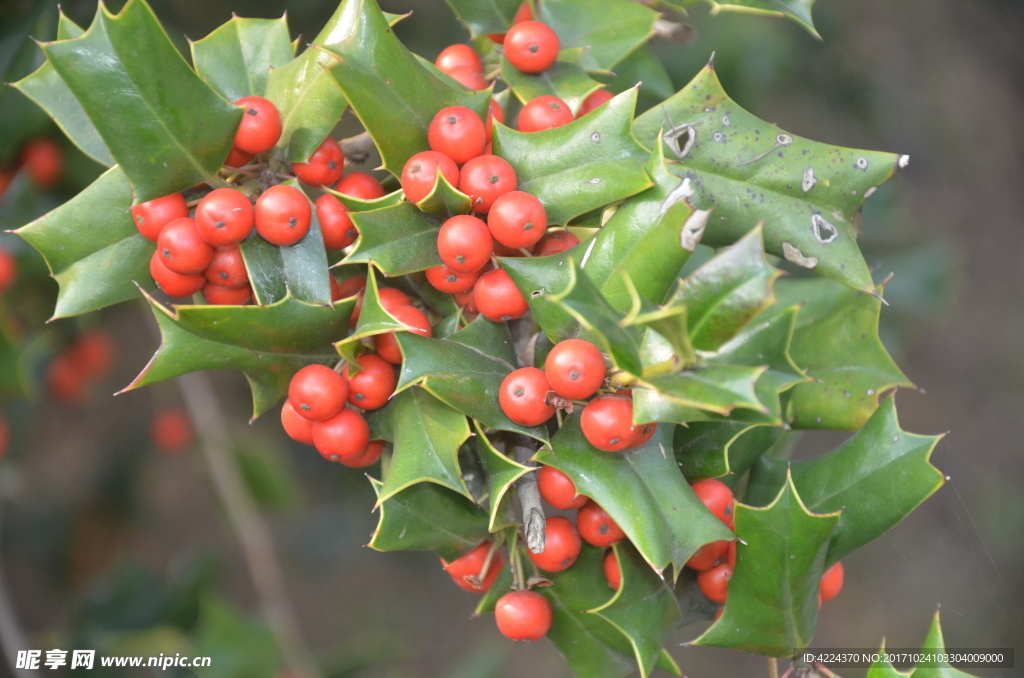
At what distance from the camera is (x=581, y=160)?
880 millimetres

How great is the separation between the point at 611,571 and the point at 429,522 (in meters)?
0.24

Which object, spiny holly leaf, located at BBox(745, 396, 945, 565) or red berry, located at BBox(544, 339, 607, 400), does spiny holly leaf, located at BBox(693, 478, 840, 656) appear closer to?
spiny holly leaf, located at BBox(745, 396, 945, 565)

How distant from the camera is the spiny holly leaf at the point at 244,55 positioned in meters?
1.00

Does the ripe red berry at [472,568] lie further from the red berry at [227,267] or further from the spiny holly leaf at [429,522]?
the red berry at [227,267]

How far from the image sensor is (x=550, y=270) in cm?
84

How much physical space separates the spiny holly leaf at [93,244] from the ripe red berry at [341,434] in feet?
1.05

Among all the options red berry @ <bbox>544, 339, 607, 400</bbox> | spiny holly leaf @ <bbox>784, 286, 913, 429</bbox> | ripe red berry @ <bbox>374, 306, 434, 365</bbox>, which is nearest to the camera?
red berry @ <bbox>544, 339, 607, 400</bbox>

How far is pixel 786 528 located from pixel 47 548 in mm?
2288

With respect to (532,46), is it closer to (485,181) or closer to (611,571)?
(485,181)

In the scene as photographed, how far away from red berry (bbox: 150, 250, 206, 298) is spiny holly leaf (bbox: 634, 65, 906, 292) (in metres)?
0.58

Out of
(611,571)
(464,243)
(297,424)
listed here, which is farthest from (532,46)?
(611,571)

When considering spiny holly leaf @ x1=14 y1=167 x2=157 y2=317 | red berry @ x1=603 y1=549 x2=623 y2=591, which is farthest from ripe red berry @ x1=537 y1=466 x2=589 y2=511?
spiny holly leaf @ x1=14 y1=167 x2=157 y2=317

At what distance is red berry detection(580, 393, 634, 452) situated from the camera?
78cm

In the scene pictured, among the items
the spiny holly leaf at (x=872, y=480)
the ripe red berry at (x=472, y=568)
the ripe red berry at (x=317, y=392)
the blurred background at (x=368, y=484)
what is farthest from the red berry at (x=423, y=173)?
the blurred background at (x=368, y=484)
